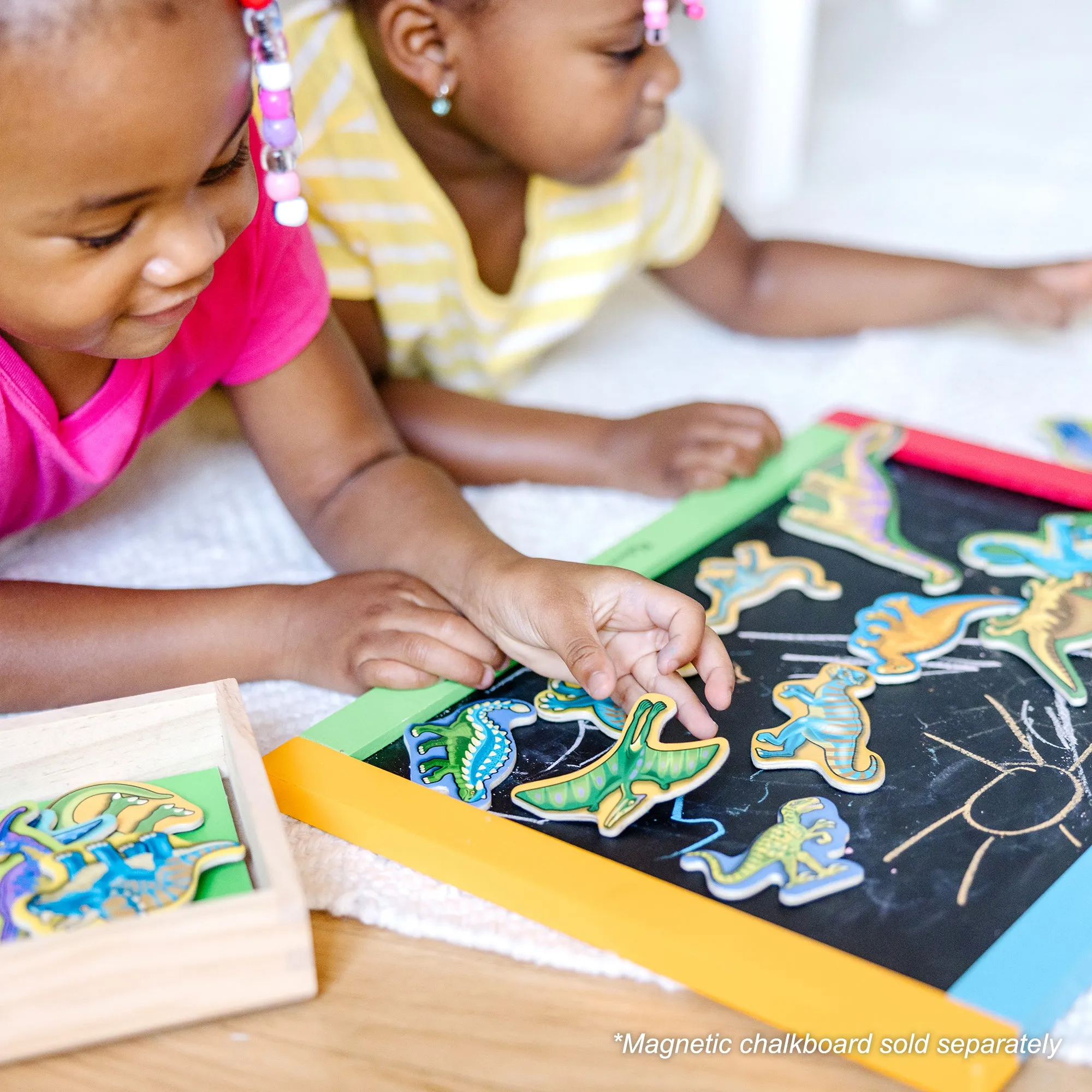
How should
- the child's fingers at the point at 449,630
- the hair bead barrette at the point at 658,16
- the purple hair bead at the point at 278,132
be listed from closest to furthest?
the purple hair bead at the point at 278,132, the child's fingers at the point at 449,630, the hair bead barrette at the point at 658,16

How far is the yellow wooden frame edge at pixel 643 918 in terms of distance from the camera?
0.50 meters

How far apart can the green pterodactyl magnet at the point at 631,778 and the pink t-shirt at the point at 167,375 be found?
12.6 inches

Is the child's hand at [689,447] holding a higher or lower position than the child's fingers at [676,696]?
lower

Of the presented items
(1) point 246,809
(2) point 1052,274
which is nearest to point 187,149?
(1) point 246,809

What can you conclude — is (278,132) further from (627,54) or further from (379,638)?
(627,54)

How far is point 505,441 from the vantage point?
3.11 feet

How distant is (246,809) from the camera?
563mm

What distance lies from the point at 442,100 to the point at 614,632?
0.43 meters

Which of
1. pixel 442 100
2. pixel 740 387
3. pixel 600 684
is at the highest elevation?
pixel 442 100

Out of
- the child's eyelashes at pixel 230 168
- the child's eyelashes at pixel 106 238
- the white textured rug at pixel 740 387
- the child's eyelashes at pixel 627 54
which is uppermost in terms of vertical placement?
the child's eyelashes at pixel 230 168

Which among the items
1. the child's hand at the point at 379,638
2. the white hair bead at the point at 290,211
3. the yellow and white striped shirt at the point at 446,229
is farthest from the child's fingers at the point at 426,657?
the yellow and white striped shirt at the point at 446,229

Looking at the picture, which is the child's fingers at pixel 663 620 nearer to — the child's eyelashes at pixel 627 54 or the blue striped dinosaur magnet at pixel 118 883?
the blue striped dinosaur magnet at pixel 118 883

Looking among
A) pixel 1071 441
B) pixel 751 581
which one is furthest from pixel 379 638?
pixel 1071 441

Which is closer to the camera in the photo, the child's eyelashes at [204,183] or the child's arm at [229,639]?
the child's eyelashes at [204,183]
